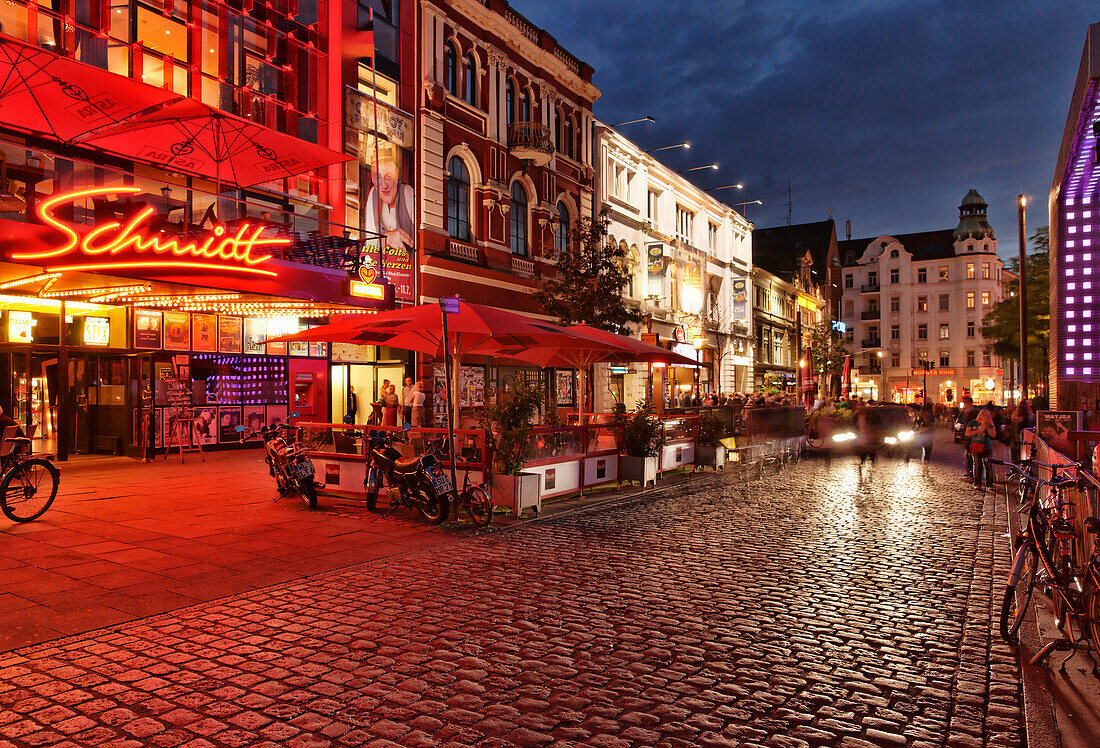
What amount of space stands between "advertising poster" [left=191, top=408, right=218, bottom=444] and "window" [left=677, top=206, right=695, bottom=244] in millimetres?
28635

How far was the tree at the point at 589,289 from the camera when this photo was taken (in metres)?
25.5

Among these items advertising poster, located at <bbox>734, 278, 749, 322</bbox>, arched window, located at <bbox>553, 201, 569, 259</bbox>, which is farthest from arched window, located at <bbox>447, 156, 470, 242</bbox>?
advertising poster, located at <bbox>734, 278, 749, 322</bbox>

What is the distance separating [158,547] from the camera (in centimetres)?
888

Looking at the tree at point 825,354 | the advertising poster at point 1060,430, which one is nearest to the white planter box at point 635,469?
the advertising poster at point 1060,430

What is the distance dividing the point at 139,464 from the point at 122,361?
2862 millimetres

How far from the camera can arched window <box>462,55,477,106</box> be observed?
2618cm

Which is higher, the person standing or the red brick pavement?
the person standing

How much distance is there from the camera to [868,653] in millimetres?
5609

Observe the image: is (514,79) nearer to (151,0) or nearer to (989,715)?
(151,0)

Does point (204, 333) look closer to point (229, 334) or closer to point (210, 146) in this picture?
point (229, 334)

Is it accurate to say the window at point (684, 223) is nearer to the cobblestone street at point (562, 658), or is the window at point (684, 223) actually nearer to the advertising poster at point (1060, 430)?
the advertising poster at point (1060, 430)

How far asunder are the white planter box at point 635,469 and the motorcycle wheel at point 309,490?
5774mm

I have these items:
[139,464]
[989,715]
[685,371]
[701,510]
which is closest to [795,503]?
[701,510]

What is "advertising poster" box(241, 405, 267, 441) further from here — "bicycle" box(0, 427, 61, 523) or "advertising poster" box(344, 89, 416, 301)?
"bicycle" box(0, 427, 61, 523)
